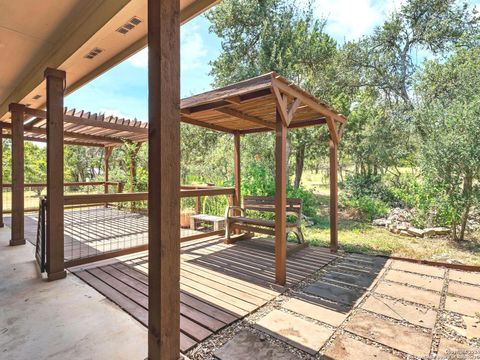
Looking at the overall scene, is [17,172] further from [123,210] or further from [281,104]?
[281,104]

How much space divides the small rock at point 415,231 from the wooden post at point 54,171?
611 cm

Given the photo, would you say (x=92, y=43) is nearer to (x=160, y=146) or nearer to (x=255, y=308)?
(x=160, y=146)

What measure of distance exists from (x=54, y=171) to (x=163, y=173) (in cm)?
228

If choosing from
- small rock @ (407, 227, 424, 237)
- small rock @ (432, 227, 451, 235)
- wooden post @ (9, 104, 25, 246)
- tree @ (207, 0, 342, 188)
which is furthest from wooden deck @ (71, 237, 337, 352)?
tree @ (207, 0, 342, 188)

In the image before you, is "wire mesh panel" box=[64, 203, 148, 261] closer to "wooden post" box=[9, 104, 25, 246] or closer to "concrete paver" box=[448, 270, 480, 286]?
"wooden post" box=[9, 104, 25, 246]

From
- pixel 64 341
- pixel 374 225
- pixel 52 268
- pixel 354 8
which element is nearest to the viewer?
pixel 64 341

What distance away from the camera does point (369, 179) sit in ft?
27.0

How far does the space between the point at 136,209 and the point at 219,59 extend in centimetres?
586

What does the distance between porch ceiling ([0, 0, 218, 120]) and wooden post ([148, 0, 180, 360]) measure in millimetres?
622

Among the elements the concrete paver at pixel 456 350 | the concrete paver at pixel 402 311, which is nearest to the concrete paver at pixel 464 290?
the concrete paver at pixel 402 311

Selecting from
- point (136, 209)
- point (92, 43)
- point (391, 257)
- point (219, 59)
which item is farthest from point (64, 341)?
point (219, 59)

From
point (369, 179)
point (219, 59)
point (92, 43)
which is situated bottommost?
point (369, 179)

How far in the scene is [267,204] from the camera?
4.59 metres

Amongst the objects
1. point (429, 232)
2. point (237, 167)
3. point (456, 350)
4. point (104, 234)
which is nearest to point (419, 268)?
point (456, 350)
